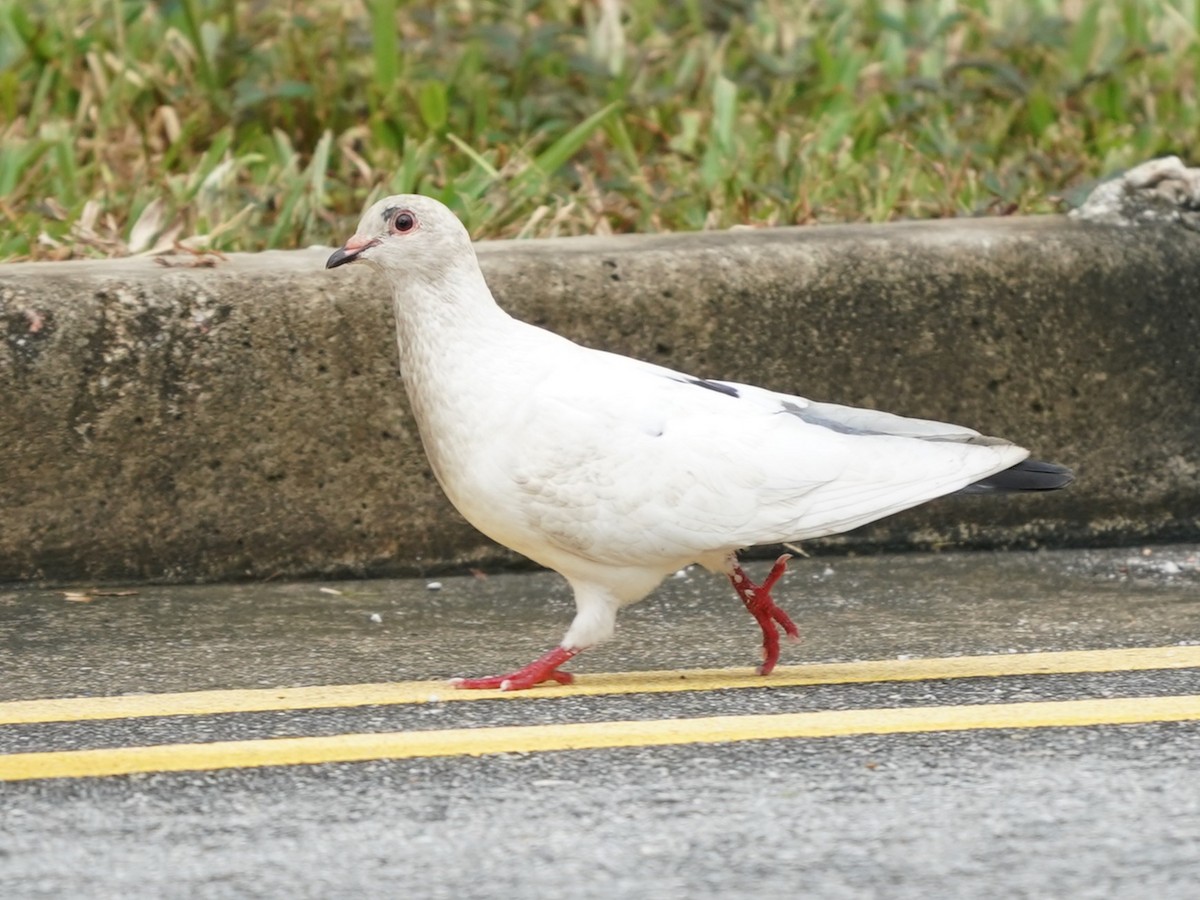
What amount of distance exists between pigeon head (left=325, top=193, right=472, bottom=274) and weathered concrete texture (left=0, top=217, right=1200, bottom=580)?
2.40 feet

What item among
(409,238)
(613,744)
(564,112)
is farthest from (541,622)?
(564,112)

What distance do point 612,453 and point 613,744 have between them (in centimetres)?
54

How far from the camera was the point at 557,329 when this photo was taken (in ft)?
14.5

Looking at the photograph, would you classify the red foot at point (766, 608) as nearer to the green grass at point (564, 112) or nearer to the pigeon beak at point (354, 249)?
the pigeon beak at point (354, 249)

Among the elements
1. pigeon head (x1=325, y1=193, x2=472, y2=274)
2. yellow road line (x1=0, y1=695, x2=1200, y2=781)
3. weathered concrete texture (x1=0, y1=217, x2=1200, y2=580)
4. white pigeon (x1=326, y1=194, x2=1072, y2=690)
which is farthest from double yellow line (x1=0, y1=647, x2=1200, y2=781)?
weathered concrete texture (x1=0, y1=217, x2=1200, y2=580)

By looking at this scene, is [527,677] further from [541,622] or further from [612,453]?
[541,622]

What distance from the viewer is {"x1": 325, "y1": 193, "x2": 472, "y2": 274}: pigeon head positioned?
3549 mm

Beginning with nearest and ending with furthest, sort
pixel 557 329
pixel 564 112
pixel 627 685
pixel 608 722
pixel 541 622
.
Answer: pixel 608 722 < pixel 627 685 < pixel 541 622 < pixel 557 329 < pixel 564 112

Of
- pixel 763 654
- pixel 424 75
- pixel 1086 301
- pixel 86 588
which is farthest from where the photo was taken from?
pixel 424 75

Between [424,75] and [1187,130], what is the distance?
2284 mm

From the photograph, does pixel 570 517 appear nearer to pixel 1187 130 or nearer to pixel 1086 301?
pixel 1086 301

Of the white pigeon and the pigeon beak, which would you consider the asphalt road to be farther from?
the pigeon beak

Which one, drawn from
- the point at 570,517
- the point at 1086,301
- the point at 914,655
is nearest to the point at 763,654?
the point at 914,655

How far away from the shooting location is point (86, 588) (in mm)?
4238
